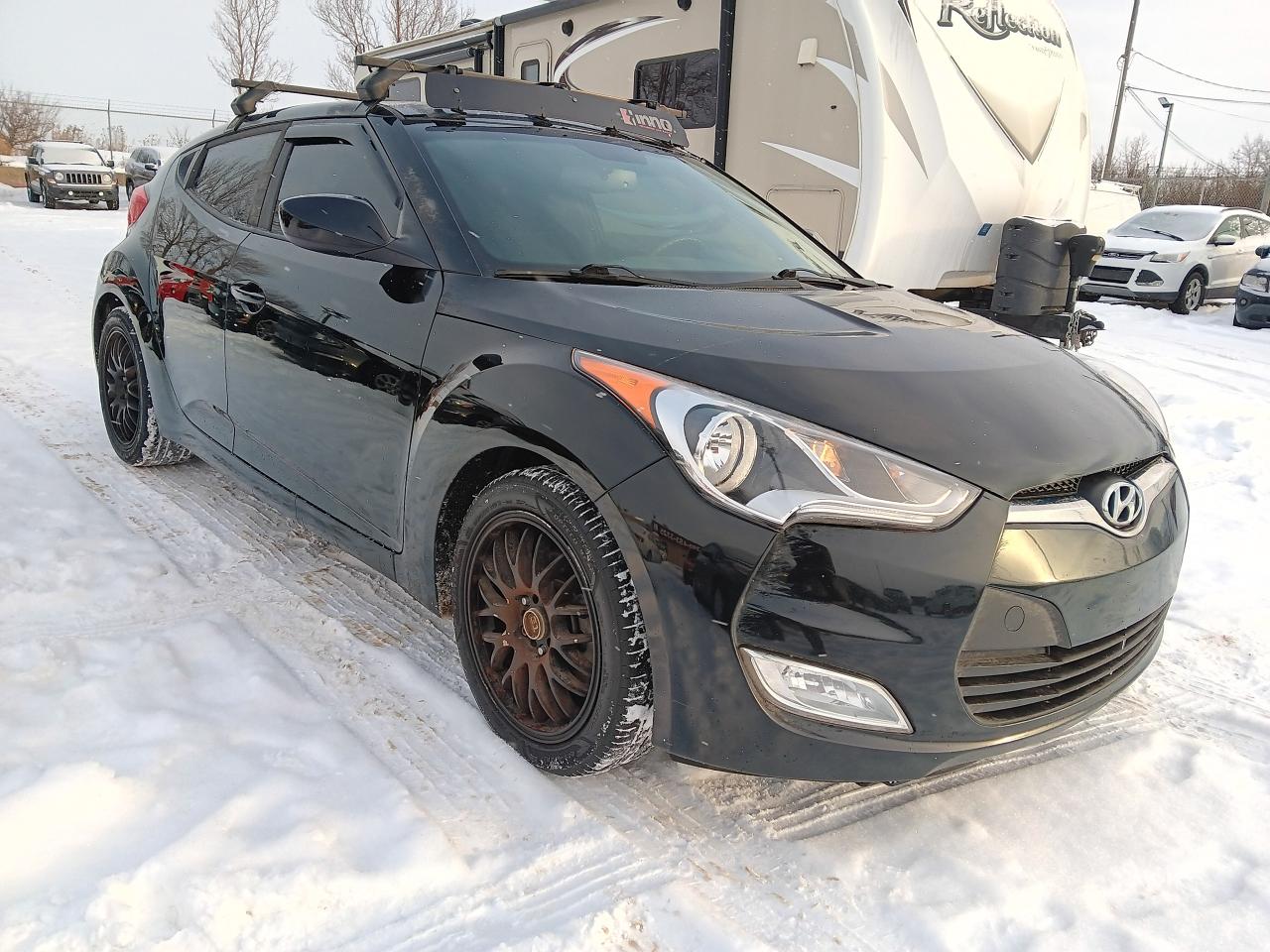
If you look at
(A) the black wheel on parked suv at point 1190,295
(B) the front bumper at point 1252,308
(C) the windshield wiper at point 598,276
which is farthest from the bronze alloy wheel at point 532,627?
(A) the black wheel on parked suv at point 1190,295

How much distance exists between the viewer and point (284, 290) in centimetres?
308

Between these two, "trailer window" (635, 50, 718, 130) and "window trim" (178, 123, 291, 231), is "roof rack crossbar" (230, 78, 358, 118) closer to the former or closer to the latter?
"window trim" (178, 123, 291, 231)

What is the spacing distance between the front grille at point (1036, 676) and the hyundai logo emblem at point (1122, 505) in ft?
0.87

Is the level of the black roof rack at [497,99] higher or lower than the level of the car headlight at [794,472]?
higher

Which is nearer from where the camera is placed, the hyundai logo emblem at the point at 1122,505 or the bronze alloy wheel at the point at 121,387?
the hyundai logo emblem at the point at 1122,505

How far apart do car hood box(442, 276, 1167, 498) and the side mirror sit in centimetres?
30

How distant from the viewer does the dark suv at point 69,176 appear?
872 inches

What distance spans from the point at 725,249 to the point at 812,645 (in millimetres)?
1631

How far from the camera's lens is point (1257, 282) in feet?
37.6

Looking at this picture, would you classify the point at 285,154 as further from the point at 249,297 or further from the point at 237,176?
the point at 249,297

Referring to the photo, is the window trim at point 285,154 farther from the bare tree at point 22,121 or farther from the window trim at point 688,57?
the bare tree at point 22,121

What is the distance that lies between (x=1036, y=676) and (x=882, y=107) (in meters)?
4.81

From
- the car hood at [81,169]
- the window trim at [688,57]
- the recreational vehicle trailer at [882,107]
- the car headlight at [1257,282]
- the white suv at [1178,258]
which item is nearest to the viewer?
the recreational vehicle trailer at [882,107]

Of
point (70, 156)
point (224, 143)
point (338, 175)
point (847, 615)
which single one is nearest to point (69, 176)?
point (70, 156)
